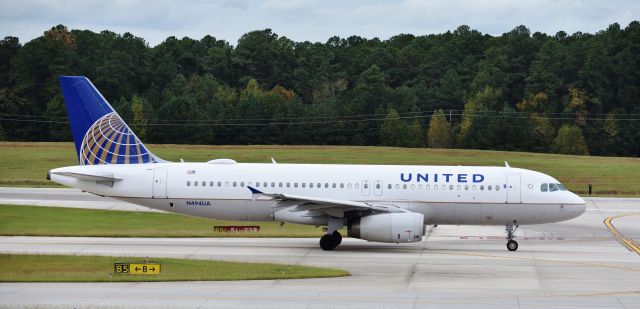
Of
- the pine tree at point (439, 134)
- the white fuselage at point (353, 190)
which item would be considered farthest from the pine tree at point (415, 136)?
the white fuselage at point (353, 190)

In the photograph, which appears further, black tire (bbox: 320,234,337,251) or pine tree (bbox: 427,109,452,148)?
pine tree (bbox: 427,109,452,148)

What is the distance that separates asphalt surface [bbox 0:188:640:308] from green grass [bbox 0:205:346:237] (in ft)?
6.31

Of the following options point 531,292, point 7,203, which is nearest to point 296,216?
point 531,292

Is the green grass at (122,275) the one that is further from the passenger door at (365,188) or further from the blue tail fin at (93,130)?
the passenger door at (365,188)

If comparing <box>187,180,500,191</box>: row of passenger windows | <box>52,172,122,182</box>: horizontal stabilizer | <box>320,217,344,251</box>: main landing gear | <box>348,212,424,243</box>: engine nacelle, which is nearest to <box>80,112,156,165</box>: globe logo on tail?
<box>52,172,122,182</box>: horizontal stabilizer

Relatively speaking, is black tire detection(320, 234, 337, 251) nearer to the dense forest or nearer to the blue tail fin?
the blue tail fin

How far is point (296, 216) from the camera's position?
124 ft

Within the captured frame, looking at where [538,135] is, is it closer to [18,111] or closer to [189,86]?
[189,86]

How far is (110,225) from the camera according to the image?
46.0m

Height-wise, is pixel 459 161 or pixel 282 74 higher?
pixel 282 74

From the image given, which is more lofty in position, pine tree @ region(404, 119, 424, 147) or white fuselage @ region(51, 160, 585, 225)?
white fuselage @ region(51, 160, 585, 225)

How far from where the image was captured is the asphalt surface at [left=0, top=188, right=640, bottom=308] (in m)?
25.3

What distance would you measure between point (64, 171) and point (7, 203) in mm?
16854

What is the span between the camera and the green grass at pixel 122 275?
93.9 ft
